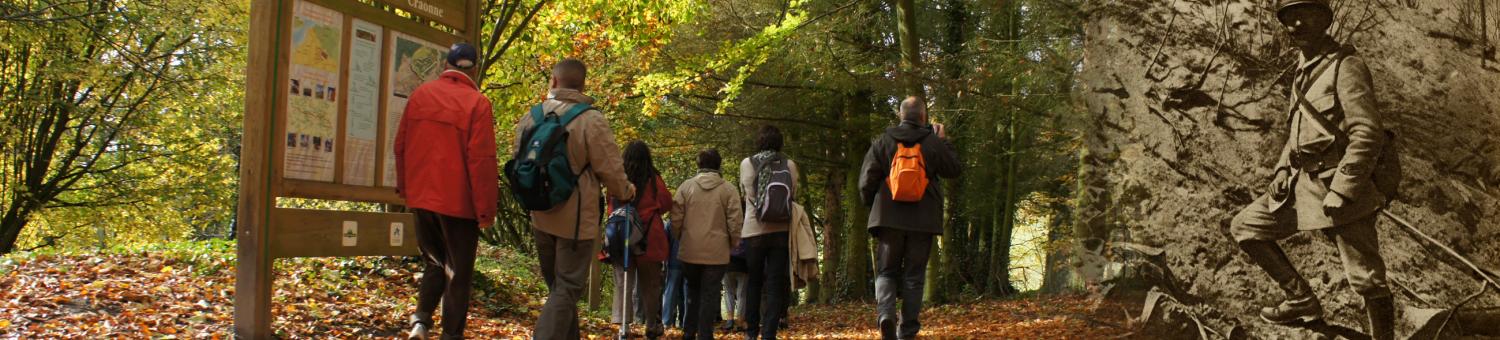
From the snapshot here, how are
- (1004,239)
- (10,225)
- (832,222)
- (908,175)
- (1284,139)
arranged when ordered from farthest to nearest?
(832,222) → (10,225) → (1004,239) → (908,175) → (1284,139)

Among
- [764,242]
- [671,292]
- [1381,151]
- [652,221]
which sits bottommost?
[671,292]

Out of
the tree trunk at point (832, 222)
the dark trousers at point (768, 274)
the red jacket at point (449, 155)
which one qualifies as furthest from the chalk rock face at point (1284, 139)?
the tree trunk at point (832, 222)

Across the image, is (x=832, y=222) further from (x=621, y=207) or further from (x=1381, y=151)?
(x=1381, y=151)

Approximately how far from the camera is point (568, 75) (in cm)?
579

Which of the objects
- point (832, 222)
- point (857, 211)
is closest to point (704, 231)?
point (857, 211)

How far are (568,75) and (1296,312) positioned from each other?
3849 millimetres

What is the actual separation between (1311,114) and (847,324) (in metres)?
8.64

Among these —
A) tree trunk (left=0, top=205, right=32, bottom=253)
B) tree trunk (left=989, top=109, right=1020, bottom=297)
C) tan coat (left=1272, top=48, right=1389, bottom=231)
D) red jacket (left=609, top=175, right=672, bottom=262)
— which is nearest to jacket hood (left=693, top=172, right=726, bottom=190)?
red jacket (left=609, top=175, right=672, bottom=262)

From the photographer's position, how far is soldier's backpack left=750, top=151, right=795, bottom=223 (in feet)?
Answer: 25.6

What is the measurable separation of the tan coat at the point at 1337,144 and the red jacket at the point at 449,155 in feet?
12.7

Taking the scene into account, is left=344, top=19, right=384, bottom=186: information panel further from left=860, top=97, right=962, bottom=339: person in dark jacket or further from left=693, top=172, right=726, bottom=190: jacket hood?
left=860, top=97, right=962, bottom=339: person in dark jacket

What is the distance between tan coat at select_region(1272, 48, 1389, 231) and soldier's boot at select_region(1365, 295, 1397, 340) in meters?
0.40

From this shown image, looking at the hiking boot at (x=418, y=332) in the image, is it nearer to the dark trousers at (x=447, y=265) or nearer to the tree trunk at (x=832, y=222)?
the dark trousers at (x=447, y=265)

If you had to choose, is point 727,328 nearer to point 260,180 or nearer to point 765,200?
point 765,200
